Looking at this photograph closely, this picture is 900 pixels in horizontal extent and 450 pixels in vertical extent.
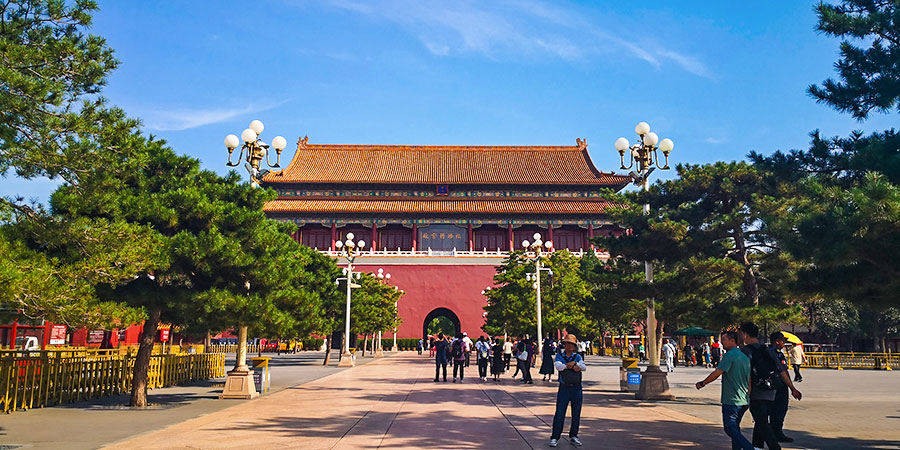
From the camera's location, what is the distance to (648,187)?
16109 millimetres

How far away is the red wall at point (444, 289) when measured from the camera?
48.1 metres

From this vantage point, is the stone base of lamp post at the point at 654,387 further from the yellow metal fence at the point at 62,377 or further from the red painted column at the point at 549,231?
the red painted column at the point at 549,231

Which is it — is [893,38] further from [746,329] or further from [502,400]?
[502,400]

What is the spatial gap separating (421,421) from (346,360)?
20.0 m

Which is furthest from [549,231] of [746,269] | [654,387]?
[654,387]

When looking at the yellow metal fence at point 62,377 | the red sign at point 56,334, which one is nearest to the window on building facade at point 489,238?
the red sign at point 56,334

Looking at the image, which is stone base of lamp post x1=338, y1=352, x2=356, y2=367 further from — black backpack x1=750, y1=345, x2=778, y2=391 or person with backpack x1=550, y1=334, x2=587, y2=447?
black backpack x1=750, y1=345, x2=778, y2=391

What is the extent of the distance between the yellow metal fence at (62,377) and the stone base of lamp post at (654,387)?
11947 mm

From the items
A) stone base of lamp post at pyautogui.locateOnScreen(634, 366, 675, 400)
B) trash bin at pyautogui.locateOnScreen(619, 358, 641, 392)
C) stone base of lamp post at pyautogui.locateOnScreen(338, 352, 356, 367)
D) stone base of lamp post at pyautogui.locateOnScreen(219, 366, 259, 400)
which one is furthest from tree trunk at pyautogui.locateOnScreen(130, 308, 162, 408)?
stone base of lamp post at pyautogui.locateOnScreen(338, 352, 356, 367)

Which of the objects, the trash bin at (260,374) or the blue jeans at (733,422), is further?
Answer: the trash bin at (260,374)

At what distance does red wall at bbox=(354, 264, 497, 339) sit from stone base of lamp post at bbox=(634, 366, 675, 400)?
33.6 meters

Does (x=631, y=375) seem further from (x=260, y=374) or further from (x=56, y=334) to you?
(x=56, y=334)

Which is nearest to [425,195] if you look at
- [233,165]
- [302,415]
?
[233,165]

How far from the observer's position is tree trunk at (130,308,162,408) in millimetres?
12391
